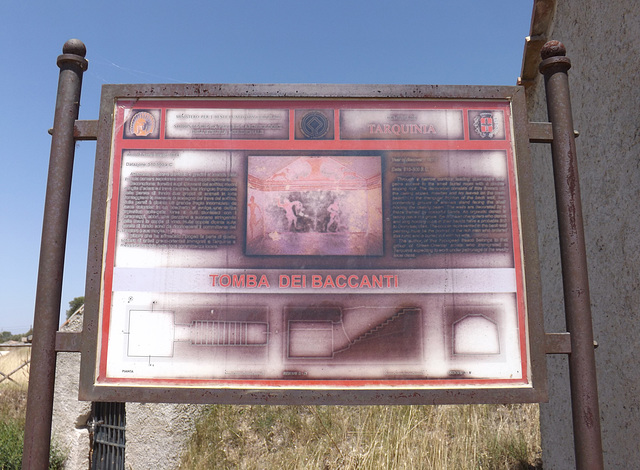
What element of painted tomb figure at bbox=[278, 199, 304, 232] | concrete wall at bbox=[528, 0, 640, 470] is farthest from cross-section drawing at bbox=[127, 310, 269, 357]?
concrete wall at bbox=[528, 0, 640, 470]

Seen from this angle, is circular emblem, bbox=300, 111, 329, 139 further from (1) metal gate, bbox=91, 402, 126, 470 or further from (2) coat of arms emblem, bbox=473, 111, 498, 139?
(1) metal gate, bbox=91, 402, 126, 470

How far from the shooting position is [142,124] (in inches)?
98.3

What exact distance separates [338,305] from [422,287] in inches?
17.3

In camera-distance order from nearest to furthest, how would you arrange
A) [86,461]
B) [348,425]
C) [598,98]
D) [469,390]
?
1. [469,390]
2. [598,98]
3. [348,425]
4. [86,461]

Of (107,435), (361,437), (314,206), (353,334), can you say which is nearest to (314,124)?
(314,206)

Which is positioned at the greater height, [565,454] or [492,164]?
[492,164]

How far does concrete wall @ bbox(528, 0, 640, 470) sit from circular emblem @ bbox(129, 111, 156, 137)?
275cm

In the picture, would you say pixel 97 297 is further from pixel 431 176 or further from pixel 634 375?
pixel 634 375

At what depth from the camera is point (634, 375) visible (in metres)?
2.59

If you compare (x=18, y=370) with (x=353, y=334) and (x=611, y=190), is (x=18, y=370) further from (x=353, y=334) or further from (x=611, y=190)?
(x=611, y=190)

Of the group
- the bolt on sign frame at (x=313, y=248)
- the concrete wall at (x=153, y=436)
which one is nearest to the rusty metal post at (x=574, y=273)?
the bolt on sign frame at (x=313, y=248)

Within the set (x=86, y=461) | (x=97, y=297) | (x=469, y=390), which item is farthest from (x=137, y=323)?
(x=86, y=461)

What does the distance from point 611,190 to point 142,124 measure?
2.86 meters

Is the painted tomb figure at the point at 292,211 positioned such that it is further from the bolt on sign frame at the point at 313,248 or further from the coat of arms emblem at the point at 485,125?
the coat of arms emblem at the point at 485,125
